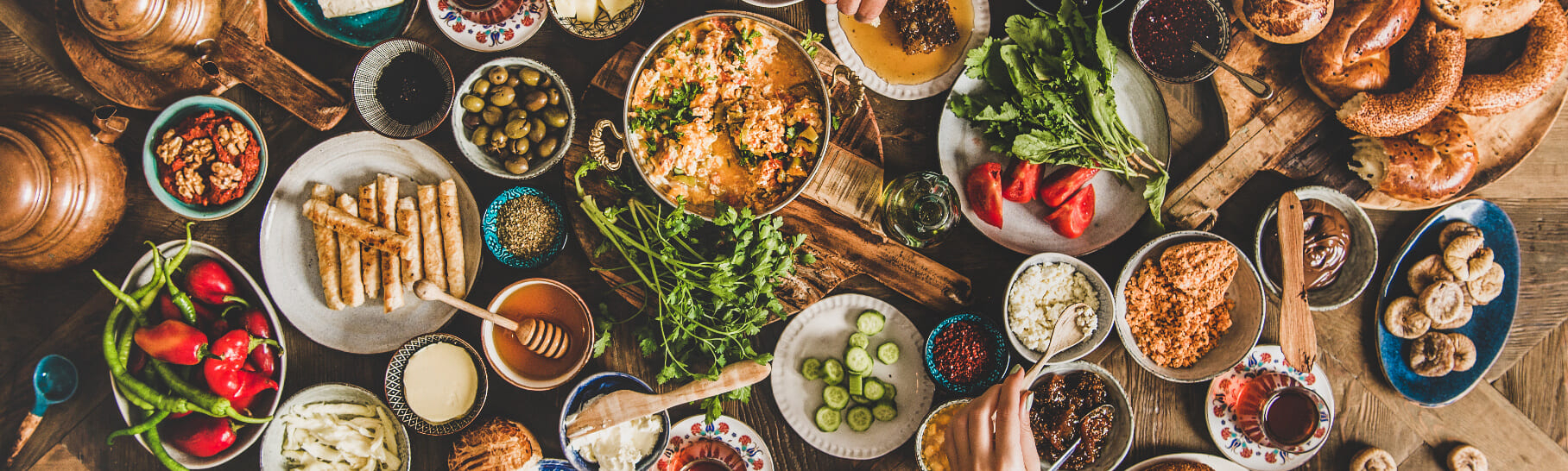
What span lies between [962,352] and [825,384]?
1.92 feet

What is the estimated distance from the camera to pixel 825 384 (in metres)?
2.70

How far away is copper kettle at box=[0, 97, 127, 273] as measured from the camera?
243 cm

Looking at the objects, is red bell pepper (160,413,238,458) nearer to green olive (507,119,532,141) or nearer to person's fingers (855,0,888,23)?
green olive (507,119,532,141)

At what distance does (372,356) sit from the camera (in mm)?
2711

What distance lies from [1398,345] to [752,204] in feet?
9.60

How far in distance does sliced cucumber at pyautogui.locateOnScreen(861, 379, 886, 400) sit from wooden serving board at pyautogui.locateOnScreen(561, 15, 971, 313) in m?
0.40

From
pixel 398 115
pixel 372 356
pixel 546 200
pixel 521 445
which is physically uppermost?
pixel 398 115

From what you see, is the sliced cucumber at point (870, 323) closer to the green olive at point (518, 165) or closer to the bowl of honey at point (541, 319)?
the bowl of honey at point (541, 319)

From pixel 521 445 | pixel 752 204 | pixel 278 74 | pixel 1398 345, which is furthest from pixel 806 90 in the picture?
pixel 1398 345

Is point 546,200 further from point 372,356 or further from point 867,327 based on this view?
point 867,327

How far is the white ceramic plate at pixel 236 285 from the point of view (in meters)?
2.54

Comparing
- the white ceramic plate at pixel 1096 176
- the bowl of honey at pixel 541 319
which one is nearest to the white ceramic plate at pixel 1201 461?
the white ceramic plate at pixel 1096 176

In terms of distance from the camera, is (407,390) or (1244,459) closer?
(407,390)

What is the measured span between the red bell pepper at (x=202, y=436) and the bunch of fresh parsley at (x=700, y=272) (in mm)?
1544
